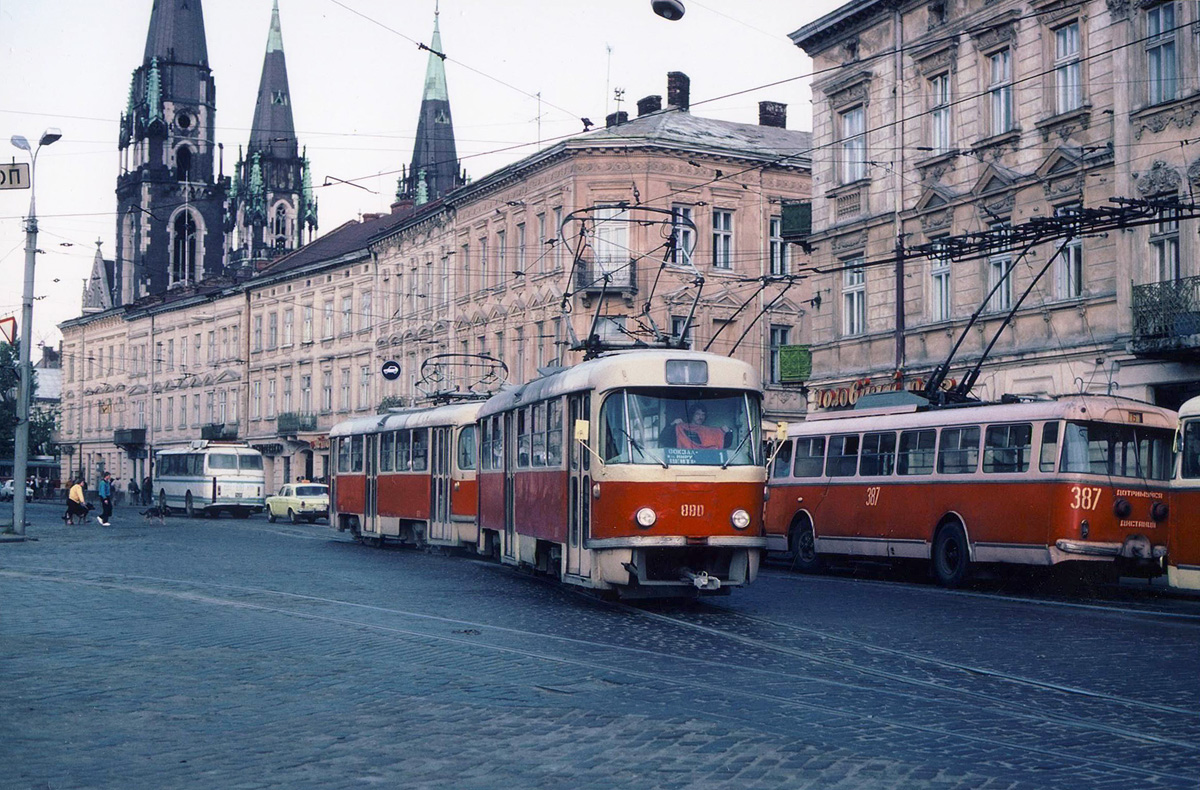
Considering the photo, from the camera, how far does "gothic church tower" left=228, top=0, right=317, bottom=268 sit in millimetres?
123500

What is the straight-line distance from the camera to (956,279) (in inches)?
1291

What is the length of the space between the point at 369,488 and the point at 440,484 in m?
5.45

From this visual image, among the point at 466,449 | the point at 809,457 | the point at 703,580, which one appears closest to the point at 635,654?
the point at 703,580

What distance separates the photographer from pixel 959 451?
22.8 meters

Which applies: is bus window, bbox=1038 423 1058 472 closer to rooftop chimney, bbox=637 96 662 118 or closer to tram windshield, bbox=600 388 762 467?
tram windshield, bbox=600 388 762 467

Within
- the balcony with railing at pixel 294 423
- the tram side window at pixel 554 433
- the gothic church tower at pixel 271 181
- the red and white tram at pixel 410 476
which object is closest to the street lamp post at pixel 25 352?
the red and white tram at pixel 410 476

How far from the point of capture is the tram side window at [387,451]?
34062 millimetres

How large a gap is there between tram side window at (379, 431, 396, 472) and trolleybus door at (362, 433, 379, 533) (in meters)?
0.51

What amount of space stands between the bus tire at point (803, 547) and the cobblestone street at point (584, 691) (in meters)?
7.20

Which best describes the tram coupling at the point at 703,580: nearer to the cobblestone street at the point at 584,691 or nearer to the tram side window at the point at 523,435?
the cobblestone street at the point at 584,691

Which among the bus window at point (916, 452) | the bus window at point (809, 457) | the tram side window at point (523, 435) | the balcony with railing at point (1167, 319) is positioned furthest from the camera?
the bus window at point (809, 457)

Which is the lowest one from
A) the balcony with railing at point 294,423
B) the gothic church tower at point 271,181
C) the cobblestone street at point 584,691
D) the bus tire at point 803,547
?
the cobblestone street at point 584,691

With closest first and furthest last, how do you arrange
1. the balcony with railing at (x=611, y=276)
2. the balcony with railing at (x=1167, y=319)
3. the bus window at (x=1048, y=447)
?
the bus window at (x=1048, y=447)
the balcony with railing at (x=1167, y=319)
the balcony with railing at (x=611, y=276)

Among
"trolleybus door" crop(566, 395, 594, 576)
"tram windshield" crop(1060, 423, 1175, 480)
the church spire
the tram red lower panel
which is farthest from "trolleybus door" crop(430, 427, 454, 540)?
the church spire
